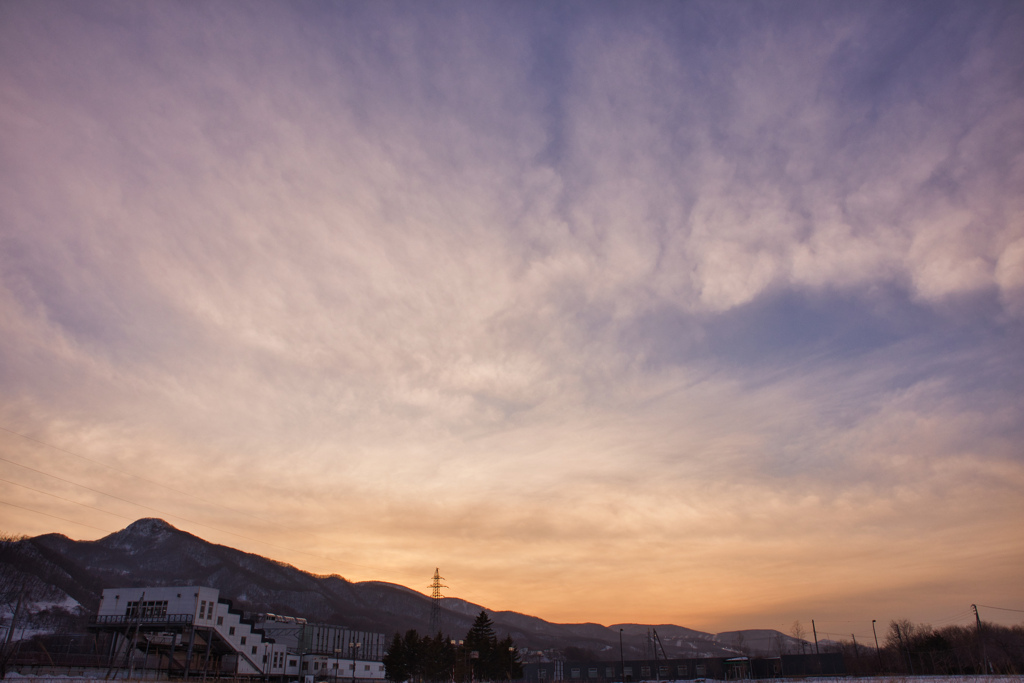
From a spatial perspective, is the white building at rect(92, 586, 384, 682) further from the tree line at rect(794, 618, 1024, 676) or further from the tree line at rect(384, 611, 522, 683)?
the tree line at rect(794, 618, 1024, 676)

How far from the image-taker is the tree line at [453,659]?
99.2 metres

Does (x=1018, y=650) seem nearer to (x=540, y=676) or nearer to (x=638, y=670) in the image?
(x=638, y=670)

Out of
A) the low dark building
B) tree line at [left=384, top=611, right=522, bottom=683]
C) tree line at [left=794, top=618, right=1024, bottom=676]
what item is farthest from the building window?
tree line at [left=794, top=618, right=1024, bottom=676]

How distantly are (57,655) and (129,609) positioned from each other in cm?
1497

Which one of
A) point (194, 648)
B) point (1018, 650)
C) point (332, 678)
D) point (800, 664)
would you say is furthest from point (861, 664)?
point (194, 648)

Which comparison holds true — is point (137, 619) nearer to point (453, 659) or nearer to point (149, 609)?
point (149, 609)

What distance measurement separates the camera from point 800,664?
115188 millimetres

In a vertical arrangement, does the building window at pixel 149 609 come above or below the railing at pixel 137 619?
above

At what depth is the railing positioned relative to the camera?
79.7m

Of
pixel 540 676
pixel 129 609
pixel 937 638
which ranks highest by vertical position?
pixel 129 609

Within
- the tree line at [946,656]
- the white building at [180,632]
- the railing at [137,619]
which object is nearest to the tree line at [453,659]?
the white building at [180,632]

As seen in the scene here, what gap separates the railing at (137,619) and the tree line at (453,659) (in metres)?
38.8

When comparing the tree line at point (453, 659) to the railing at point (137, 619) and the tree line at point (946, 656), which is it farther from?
the tree line at point (946, 656)

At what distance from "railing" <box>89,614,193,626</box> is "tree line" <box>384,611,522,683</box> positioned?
1528 inches
